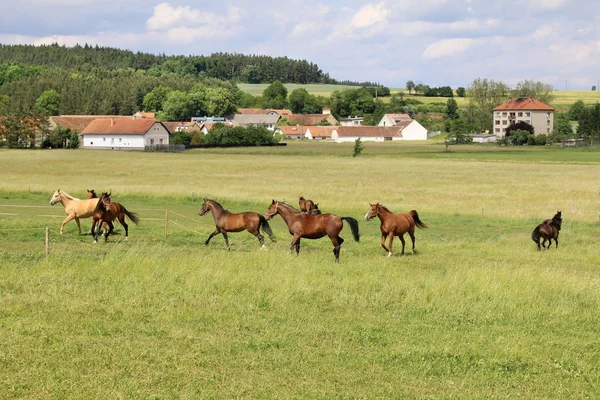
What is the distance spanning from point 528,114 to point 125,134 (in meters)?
79.9

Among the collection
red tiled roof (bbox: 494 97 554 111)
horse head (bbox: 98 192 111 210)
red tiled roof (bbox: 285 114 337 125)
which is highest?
red tiled roof (bbox: 494 97 554 111)

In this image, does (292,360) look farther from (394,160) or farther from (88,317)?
(394,160)

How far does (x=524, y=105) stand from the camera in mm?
153875

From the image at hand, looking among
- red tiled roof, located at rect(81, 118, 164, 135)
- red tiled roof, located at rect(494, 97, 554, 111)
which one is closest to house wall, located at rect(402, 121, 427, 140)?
red tiled roof, located at rect(494, 97, 554, 111)

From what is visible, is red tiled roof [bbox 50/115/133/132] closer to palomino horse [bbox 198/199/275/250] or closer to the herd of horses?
the herd of horses

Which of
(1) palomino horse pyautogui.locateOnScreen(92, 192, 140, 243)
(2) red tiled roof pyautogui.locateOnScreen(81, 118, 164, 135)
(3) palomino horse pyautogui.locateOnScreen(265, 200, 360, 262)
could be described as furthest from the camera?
(2) red tiled roof pyautogui.locateOnScreen(81, 118, 164, 135)

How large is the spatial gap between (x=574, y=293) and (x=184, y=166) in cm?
6647

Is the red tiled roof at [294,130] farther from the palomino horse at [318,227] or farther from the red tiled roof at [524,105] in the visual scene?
the palomino horse at [318,227]

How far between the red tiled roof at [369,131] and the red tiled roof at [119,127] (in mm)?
52029

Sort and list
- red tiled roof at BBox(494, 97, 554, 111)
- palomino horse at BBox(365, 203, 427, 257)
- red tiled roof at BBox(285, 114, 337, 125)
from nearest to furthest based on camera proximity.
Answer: palomino horse at BBox(365, 203, 427, 257) < red tiled roof at BBox(494, 97, 554, 111) < red tiled roof at BBox(285, 114, 337, 125)

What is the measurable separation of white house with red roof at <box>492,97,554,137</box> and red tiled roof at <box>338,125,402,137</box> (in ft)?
73.2

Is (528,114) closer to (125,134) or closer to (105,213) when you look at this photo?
(125,134)

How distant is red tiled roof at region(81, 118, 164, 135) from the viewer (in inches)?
4788

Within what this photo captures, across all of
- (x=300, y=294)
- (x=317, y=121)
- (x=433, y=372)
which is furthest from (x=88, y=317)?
(x=317, y=121)
